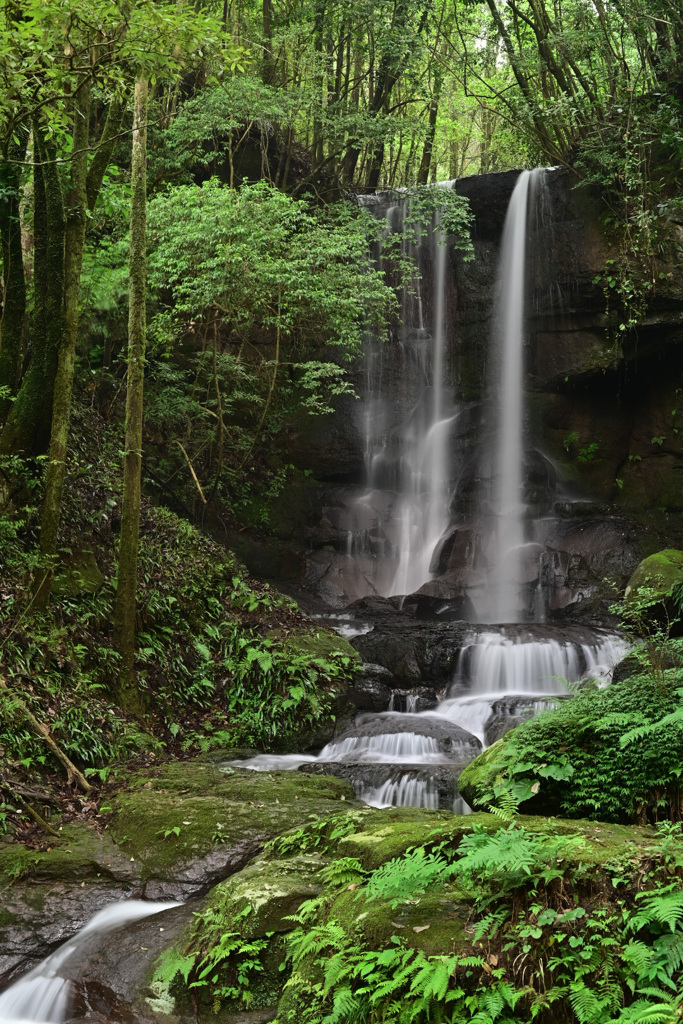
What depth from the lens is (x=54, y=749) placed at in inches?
277

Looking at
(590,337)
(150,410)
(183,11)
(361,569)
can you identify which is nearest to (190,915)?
(183,11)

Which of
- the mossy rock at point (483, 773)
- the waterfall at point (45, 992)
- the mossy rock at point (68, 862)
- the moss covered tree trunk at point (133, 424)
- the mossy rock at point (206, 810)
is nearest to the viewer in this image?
the waterfall at point (45, 992)

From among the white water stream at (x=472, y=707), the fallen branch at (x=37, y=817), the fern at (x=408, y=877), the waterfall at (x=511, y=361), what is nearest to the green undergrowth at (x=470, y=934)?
the fern at (x=408, y=877)

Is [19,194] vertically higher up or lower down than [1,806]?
higher up

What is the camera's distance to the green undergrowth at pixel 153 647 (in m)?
7.63

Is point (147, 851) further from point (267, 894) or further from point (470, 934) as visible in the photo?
point (470, 934)

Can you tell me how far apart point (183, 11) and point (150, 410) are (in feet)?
24.8

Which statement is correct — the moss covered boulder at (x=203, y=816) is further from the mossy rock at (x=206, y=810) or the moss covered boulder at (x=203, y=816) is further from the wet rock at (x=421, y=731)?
the wet rock at (x=421, y=731)

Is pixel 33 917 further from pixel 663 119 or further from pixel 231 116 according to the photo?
pixel 663 119

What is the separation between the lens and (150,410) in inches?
538

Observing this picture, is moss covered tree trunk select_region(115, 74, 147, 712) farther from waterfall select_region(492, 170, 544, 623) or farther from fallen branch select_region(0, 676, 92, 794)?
waterfall select_region(492, 170, 544, 623)

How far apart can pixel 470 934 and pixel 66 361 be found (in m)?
→ 6.64

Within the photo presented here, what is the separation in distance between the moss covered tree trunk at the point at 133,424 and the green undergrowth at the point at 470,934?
4.58m

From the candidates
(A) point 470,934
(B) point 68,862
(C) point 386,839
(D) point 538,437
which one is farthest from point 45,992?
(D) point 538,437
